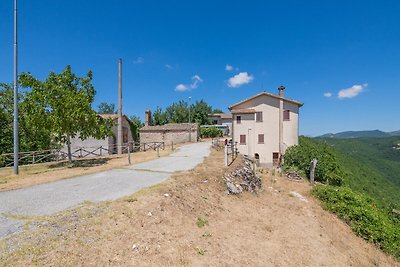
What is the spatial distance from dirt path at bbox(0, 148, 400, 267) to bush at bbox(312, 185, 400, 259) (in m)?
0.69

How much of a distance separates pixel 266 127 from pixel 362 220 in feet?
56.1

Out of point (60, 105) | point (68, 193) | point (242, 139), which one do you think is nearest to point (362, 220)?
point (68, 193)

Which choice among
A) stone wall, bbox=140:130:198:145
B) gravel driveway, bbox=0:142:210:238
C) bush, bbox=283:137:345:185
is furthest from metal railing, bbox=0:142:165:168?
bush, bbox=283:137:345:185

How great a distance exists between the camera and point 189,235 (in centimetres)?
621

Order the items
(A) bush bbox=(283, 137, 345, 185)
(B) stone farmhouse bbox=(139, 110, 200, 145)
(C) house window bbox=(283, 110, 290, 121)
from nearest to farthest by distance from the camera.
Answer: (A) bush bbox=(283, 137, 345, 185), (C) house window bbox=(283, 110, 290, 121), (B) stone farmhouse bbox=(139, 110, 200, 145)

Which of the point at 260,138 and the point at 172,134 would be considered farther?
the point at 172,134

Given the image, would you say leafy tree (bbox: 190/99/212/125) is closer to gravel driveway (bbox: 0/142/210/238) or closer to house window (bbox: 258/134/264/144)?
house window (bbox: 258/134/264/144)

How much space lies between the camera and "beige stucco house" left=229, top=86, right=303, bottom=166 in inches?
1099

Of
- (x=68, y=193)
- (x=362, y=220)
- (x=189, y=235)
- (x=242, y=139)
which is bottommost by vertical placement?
(x=362, y=220)

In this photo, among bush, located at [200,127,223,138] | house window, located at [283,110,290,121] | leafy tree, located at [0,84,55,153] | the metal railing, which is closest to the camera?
the metal railing

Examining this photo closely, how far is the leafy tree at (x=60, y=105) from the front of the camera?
46.3 feet

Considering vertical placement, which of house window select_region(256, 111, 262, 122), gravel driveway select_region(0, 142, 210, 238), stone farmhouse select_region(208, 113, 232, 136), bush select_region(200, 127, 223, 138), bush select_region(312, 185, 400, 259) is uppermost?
stone farmhouse select_region(208, 113, 232, 136)

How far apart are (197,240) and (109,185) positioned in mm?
5086

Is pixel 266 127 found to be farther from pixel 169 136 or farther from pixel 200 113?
pixel 200 113
